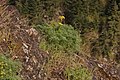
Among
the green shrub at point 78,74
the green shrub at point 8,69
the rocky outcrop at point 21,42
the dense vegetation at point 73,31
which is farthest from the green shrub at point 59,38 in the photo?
the green shrub at point 8,69

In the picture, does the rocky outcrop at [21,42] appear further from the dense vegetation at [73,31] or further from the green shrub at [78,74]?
the green shrub at [78,74]

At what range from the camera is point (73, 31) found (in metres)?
6.35

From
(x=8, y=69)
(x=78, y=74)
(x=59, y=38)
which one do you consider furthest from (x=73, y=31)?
(x=8, y=69)

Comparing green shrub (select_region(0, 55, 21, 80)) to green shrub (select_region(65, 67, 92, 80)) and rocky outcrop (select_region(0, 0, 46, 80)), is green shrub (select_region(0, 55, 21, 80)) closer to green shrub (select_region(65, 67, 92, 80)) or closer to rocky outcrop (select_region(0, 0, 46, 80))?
rocky outcrop (select_region(0, 0, 46, 80))

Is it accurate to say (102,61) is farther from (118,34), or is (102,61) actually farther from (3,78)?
(3,78)

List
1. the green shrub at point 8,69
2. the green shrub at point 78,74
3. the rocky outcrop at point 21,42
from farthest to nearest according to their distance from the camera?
the green shrub at point 78,74 → the rocky outcrop at point 21,42 → the green shrub at point 8,69

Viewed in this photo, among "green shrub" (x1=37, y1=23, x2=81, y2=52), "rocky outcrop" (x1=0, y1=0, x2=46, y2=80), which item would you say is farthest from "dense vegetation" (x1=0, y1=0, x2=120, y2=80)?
"rocky outcrop" (x1=0, y1=0, x2=46, y2=80)

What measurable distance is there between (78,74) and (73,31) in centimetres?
87

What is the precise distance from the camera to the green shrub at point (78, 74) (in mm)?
5777

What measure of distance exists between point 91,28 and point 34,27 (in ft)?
4.32

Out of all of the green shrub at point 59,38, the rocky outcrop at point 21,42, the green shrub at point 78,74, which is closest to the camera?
the rocky outcrop at point 21,42

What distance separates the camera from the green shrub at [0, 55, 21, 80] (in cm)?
476

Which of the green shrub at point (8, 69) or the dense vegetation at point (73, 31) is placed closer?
the green shrub at point (8, 69)

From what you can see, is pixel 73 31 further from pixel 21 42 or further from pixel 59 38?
pixel 21 42
